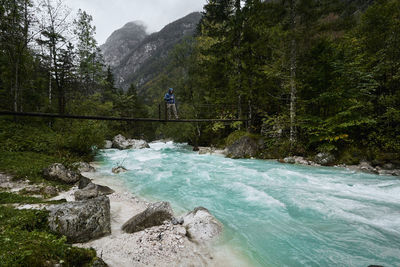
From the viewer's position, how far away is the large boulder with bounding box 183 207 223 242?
3.84m

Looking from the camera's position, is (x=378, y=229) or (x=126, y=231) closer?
(x=126, y=231)

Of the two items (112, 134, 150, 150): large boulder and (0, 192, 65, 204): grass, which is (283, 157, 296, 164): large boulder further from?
(112, 134, 150, 150): large boulder

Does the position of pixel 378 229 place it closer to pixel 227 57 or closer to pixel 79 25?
pixel 227 57

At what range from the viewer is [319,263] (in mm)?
3342

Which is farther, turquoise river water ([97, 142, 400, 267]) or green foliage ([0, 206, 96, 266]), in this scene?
turquoise river water ([97, 142, 400, 267])

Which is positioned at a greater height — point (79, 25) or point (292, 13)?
point (79, 25)

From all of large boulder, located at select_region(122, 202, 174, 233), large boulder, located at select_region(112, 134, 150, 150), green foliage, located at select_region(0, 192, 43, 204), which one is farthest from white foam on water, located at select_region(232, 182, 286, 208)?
large boulder, located at select_region(112, 134, 150, 150)

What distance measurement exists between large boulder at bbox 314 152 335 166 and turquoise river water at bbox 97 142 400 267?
86 cm

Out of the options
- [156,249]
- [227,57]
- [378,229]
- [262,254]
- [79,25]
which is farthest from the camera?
[79,25]

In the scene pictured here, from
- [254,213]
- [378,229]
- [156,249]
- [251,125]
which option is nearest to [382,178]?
[378,229]

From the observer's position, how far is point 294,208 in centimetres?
558

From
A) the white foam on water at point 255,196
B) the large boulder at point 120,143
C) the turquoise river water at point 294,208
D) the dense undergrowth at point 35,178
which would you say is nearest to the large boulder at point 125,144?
the large boulder at point 120,143

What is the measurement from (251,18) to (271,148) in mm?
10854

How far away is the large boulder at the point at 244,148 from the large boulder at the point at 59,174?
10056 mm
